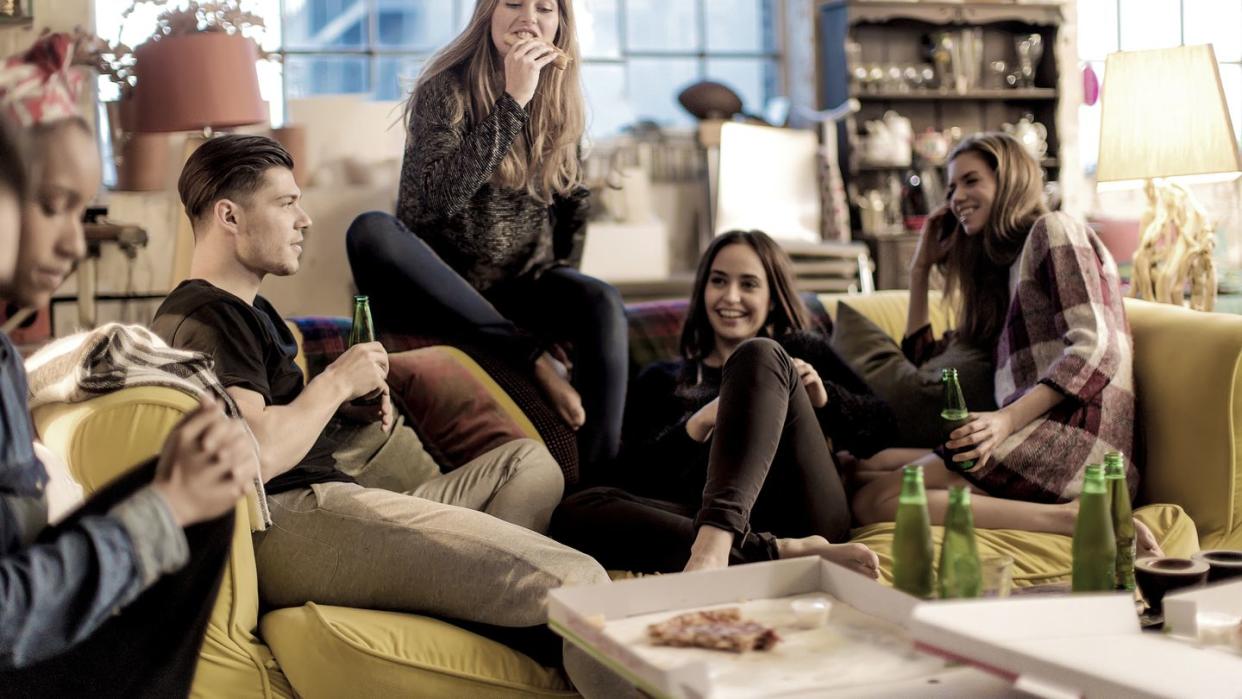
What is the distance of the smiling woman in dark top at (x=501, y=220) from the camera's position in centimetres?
262

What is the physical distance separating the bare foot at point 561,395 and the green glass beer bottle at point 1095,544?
123cm

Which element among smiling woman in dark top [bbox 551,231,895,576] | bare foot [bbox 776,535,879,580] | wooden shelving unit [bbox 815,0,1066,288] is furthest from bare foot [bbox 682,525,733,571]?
wooden shelving unit [bbox 815,0,1066,288]

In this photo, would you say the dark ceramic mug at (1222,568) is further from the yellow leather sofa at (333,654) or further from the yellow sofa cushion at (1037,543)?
the yellow leather sofa at (333,654)

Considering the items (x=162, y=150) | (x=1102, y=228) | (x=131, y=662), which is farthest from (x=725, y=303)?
(x=1102, y=228)

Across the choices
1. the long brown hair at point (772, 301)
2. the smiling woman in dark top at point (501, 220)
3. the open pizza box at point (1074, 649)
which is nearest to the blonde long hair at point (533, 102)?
the smiling woman in dark top at point (501, 220)

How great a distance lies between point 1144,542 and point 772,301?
90 cm

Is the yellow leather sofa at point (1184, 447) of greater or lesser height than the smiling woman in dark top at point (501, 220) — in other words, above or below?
below

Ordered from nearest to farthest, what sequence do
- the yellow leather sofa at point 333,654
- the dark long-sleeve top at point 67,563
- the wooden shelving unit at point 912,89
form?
the dark long-sleeve top at point 67,563, the yellow leather sofa at point 333,654, the wooden shelving unit at point 912,89

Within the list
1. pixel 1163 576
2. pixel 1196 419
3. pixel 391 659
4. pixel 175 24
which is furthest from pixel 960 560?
pixel 175 24

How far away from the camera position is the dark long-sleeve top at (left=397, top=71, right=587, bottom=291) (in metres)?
2.61

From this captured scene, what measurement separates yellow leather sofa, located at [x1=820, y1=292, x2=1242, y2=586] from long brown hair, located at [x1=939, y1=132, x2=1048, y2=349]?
1.00ft

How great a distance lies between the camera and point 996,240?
2.67 m

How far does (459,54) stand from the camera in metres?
2.64

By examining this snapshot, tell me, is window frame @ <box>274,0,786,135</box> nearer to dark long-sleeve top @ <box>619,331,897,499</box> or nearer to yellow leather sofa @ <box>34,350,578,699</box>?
dark long-sleeve top @ <box>619,331,897,499</box>
